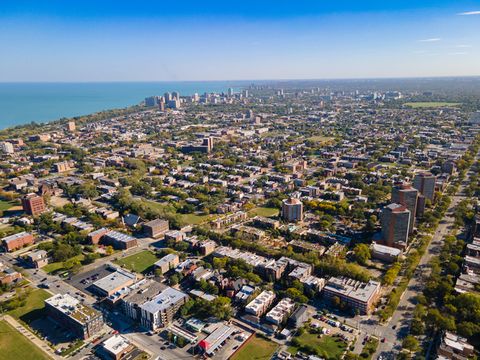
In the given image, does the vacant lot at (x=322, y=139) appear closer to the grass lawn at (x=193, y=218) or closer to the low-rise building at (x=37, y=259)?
the grass lawn at (x=193, y=218)

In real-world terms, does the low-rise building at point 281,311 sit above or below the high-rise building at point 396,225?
below

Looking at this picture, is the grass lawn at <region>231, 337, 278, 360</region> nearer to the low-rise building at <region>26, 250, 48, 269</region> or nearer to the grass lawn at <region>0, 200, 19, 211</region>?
the low-rise building at <region>26, 250, 48, 269</region>

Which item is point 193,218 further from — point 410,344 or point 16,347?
point 410,344

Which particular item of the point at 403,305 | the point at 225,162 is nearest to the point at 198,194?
the point at 225,162

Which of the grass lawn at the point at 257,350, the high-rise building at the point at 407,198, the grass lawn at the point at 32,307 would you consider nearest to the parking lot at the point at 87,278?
the grass lawn at the point at 32,307

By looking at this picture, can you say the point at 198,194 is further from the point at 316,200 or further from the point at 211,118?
the point at 211,118

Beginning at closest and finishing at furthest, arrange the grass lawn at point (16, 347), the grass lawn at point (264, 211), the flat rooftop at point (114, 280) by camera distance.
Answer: the grass lawn at point (16, 347)
the flat rooftop at point (114, 280)
the grass lawn at point (264, 211)

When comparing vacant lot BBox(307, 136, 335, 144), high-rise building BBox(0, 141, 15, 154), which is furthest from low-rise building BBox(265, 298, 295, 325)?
high-rise building BBox(0, 141, 15, 154)
